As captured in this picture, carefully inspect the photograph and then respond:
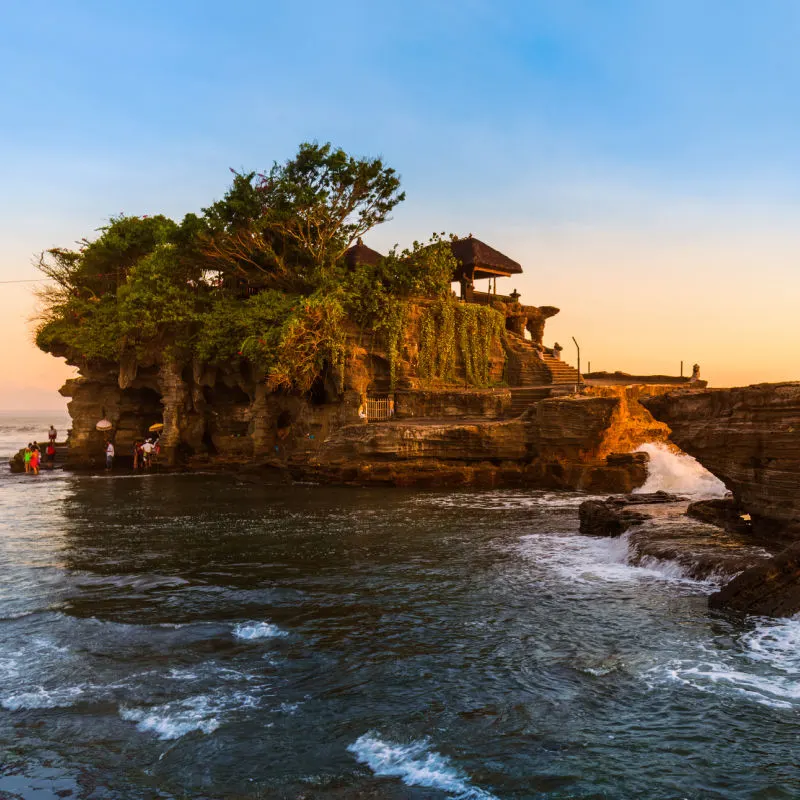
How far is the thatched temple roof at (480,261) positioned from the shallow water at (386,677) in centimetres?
2829

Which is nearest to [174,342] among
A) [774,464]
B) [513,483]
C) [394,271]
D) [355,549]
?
[394,271]

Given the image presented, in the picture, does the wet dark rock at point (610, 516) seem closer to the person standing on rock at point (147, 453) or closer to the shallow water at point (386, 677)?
the shallow water at point (386, 677)

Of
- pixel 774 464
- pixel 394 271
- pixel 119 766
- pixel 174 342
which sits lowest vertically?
pixel 119 766

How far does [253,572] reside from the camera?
13.3 m

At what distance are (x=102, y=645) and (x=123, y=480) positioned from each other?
22717 millimetres

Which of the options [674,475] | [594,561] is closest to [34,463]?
[594,561]

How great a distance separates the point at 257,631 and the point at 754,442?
9.59 m

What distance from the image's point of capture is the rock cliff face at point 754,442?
38.4 feet

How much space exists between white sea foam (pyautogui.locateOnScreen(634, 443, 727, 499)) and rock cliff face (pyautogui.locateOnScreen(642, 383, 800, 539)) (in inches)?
463

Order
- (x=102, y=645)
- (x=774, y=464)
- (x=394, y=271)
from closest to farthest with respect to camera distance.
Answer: (x=102, y=645), (x=774, y=464), (x=394, y=271)

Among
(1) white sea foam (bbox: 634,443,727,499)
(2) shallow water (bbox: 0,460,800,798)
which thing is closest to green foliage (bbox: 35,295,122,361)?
(2) shallow water (bbox: 0,460,800,798)

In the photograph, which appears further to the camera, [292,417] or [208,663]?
[292,417]

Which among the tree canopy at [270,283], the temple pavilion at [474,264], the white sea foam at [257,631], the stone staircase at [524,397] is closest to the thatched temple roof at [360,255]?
the temple pavilion at [474,264]

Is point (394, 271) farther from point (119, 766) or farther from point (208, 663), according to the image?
point (119, 766)
